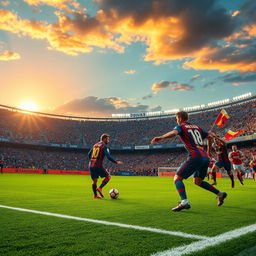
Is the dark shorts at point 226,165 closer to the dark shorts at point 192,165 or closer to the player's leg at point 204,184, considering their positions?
the player's leg at point 204,184

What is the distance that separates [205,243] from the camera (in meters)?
3.24

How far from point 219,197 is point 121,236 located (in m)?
3.27

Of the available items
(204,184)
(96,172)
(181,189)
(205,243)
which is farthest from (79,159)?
(205,243)

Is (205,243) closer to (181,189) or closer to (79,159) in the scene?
(181,189)

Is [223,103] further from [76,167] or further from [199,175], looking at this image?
[199,175]

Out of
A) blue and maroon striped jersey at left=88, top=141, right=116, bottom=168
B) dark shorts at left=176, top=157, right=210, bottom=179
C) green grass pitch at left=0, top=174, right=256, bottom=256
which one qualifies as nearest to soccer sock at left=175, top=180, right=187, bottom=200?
dark shorts at left=176, top=157, right=210, bottom=179

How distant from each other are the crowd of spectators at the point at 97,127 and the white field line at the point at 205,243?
1911 inches

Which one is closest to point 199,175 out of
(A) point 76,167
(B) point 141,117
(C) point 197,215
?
(C) point 197,215

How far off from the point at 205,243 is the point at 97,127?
235 feet

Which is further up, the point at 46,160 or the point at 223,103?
the point at 223,103

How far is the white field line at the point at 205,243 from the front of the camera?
292 centimetres

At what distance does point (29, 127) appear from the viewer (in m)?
63.5

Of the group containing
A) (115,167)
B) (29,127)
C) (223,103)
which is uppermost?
(223,103)

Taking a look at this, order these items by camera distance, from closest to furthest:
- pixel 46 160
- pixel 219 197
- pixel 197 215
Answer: pixel 197 215 → pixel 219 197 → pixel 46 160
